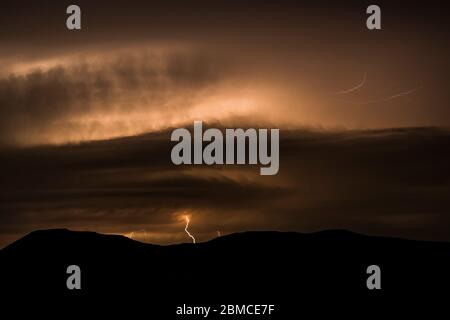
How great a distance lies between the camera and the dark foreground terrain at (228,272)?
182ft

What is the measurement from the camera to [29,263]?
68625 mm

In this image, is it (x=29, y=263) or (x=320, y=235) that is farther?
(x=320, y=235)

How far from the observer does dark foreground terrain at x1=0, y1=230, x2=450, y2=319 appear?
5562cm

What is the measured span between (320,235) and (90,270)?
63.1 ft

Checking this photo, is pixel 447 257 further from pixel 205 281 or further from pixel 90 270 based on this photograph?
pixel 90 270

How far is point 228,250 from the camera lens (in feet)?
226

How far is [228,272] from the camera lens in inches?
2462

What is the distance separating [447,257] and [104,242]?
2630 centimetres
